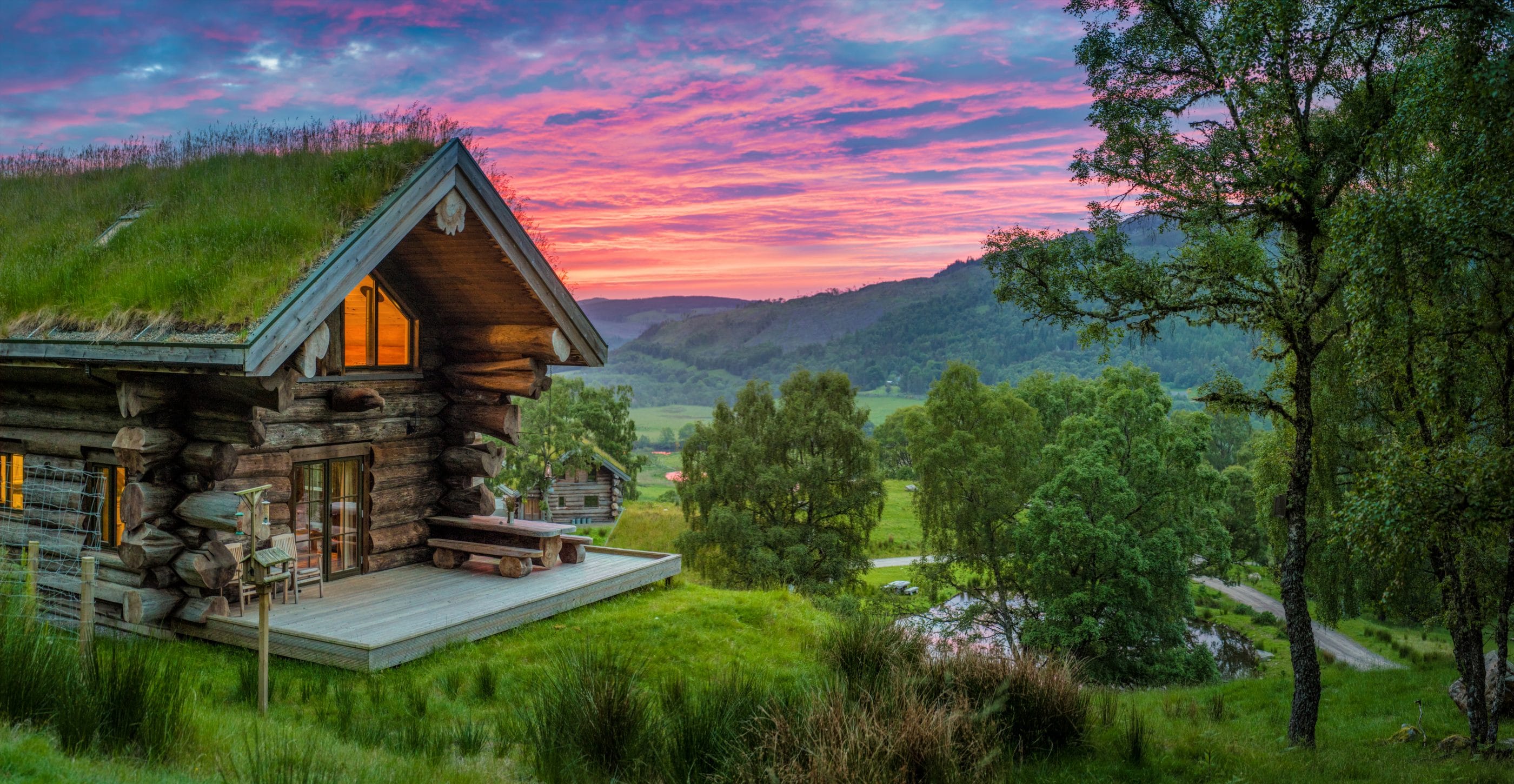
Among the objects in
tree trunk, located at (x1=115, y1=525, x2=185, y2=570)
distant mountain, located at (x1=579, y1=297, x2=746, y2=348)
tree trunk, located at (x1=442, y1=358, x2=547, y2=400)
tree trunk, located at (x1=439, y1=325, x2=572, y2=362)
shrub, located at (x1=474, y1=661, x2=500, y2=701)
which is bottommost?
shrub, located at (x1=474, y1=661, x2=500, y2=701)

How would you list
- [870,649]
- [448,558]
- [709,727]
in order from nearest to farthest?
1. [709,727]
2. [870,649]
3. [448,558]

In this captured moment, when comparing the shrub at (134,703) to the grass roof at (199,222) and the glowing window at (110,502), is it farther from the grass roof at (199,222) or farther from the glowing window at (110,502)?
the glowing window at (110,502)

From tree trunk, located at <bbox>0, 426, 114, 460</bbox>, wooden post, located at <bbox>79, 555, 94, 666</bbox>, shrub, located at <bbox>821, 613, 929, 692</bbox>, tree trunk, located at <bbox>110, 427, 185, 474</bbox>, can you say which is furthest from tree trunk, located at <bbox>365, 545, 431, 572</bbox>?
shrub, located at <bbox>821, 613, 929, 692</bbox>

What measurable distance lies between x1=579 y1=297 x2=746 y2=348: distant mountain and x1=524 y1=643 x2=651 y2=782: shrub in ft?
496

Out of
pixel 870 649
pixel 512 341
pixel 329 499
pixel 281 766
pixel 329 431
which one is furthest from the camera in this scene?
pixel 512 341

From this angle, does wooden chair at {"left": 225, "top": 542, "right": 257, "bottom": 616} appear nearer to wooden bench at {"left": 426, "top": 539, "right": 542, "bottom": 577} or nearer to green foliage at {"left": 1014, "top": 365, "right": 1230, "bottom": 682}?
wooden bench at {"left": 426, "top": 539, "right": 542, "bottom": 577}

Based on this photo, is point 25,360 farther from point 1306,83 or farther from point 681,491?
point 681,491

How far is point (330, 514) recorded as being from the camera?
11.4 meters

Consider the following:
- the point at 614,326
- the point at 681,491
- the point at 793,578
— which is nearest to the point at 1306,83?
the point at 793,578

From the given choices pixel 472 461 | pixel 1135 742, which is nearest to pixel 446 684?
pixel 472 461

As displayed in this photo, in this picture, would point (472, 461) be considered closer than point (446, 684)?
No

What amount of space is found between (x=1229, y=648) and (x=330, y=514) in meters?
33.4

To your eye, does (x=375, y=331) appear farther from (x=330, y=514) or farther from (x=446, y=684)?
(x=446, y=684)

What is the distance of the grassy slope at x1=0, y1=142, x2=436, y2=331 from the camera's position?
882 cm
